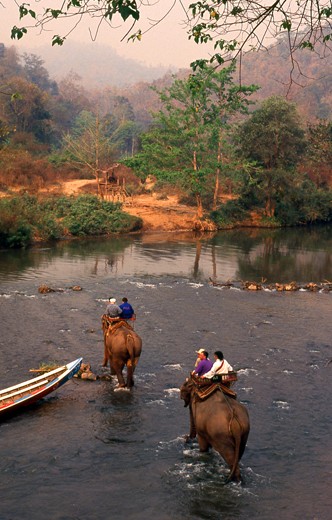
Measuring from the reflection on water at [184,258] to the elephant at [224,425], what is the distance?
1921 centimetres

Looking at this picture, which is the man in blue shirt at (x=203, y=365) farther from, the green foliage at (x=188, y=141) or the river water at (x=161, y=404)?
the green foliage at (x=188, y=141)

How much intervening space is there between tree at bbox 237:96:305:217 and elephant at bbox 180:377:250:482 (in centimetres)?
4129

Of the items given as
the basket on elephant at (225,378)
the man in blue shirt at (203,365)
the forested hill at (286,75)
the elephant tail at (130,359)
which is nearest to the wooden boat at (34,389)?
the elephant tail at (130,359)

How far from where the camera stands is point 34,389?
15.1 m

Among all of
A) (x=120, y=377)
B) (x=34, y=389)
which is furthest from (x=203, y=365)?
(x=34, y=389)

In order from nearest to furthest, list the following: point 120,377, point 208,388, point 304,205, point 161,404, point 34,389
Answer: point 208,388 → point 34,389 → point 161,404 → point 120,377 → point 304,205

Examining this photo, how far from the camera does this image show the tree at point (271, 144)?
174 feet

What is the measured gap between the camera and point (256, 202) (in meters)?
56.2

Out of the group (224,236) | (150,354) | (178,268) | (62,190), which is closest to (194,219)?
(224,236)

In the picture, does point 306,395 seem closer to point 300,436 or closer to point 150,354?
point 300,436

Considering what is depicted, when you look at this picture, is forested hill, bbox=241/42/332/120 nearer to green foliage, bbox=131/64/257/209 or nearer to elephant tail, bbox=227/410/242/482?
green foliage, bbox=131/64/257/209

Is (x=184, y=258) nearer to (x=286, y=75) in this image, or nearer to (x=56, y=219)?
(x=56, y=219)

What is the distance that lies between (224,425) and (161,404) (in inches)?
168

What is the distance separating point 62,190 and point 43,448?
157 feet
